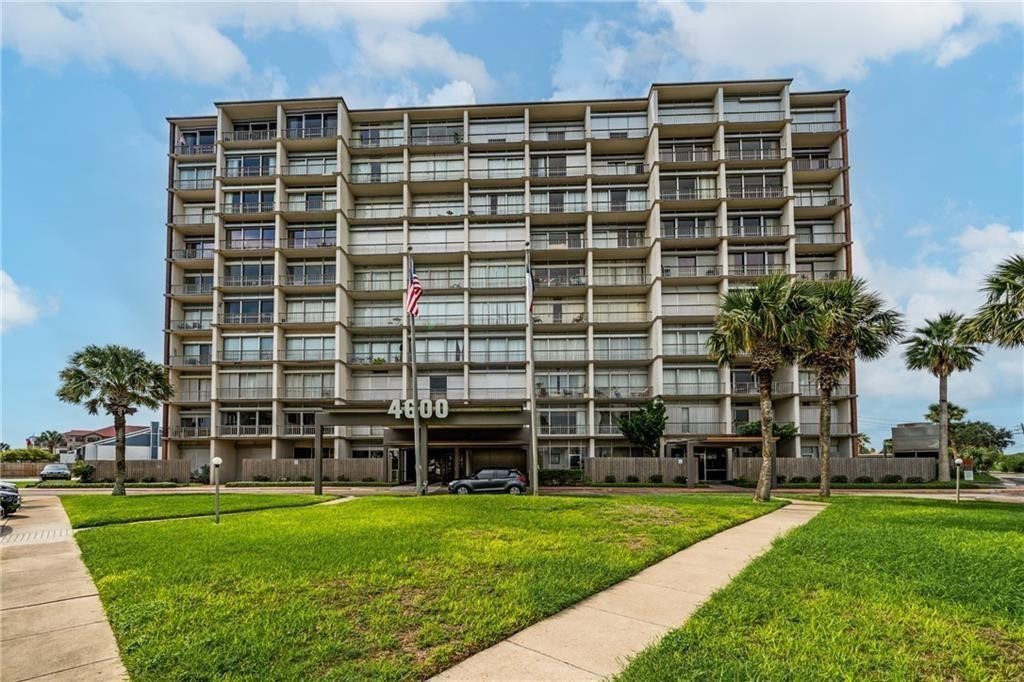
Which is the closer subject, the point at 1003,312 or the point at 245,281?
the point at 1003,312

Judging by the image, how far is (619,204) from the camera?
164ft

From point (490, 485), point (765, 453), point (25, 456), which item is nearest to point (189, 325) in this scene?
point (25, 456)

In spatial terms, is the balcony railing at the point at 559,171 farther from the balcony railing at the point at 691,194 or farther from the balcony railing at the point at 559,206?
the balcony railing at the point at 691,194

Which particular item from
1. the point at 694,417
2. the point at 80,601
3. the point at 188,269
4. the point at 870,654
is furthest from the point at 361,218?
the point at 870,654

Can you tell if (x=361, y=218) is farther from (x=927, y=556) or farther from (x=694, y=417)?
(x=927, y=556)

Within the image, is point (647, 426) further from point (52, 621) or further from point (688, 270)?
point (52, 621)

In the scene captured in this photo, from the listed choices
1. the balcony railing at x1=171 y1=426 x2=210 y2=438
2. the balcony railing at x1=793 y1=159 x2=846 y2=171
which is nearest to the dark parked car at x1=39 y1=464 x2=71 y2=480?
the balcony railing at x1=171 y1=426 x2=210 y2=438

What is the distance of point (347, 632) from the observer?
20.9 ft

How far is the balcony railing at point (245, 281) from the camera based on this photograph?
161 ft

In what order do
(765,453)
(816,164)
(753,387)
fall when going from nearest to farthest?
1. (765,453)
2. (753,387)
3. (816,164)

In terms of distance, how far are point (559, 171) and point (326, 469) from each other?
30.2 metres

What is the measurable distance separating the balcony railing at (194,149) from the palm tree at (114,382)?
85.1 ft

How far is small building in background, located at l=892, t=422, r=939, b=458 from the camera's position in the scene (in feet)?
160

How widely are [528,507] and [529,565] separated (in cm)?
862
